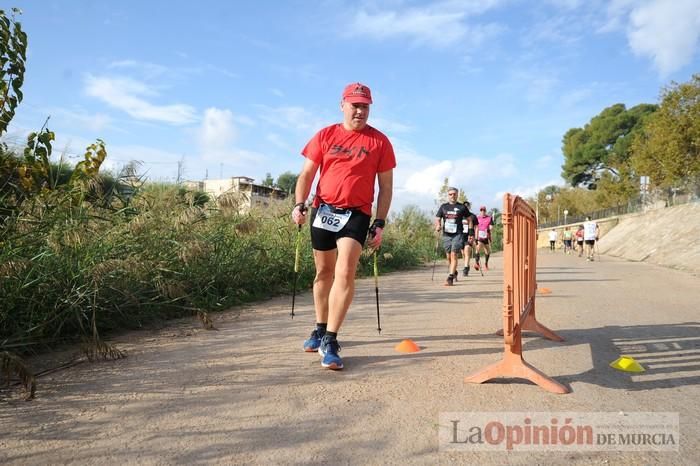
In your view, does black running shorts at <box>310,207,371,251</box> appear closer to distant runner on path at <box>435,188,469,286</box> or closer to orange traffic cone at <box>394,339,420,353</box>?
orange traffic cone at <box>394,339,420,353</box>

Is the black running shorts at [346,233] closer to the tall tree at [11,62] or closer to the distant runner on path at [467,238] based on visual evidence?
the tall tree at [11,62]

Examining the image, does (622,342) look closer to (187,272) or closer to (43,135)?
(187,272)

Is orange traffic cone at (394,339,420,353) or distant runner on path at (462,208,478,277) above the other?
distant runner on path at (462,208,478,277)

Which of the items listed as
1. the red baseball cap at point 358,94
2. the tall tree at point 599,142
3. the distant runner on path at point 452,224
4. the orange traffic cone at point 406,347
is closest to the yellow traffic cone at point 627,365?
the orange traffic cone at point 406,347

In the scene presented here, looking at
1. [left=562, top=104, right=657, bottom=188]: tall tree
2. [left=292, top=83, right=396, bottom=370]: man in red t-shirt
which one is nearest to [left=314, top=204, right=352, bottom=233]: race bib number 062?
[left=292, top=83, right=396, bottom=370]: man in red t-shirt

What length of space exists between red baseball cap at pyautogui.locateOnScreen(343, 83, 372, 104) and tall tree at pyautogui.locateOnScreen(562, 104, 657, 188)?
2743 inches

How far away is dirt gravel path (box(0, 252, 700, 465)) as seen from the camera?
2.52 m

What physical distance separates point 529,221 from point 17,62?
489 cm

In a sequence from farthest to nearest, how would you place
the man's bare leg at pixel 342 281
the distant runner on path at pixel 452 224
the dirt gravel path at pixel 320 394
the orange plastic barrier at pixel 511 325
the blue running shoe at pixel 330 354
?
the distant runner on path at pixel 452 224 < the man's bare leg at pixel 342 281 < the blue running shoe at pixel 330 354 < the orange plastic barrier at pixel 511 325 < the dirt gravel path at pixel 320 394

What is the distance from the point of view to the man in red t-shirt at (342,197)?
4.08 m

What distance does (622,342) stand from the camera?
4980 millimetres
